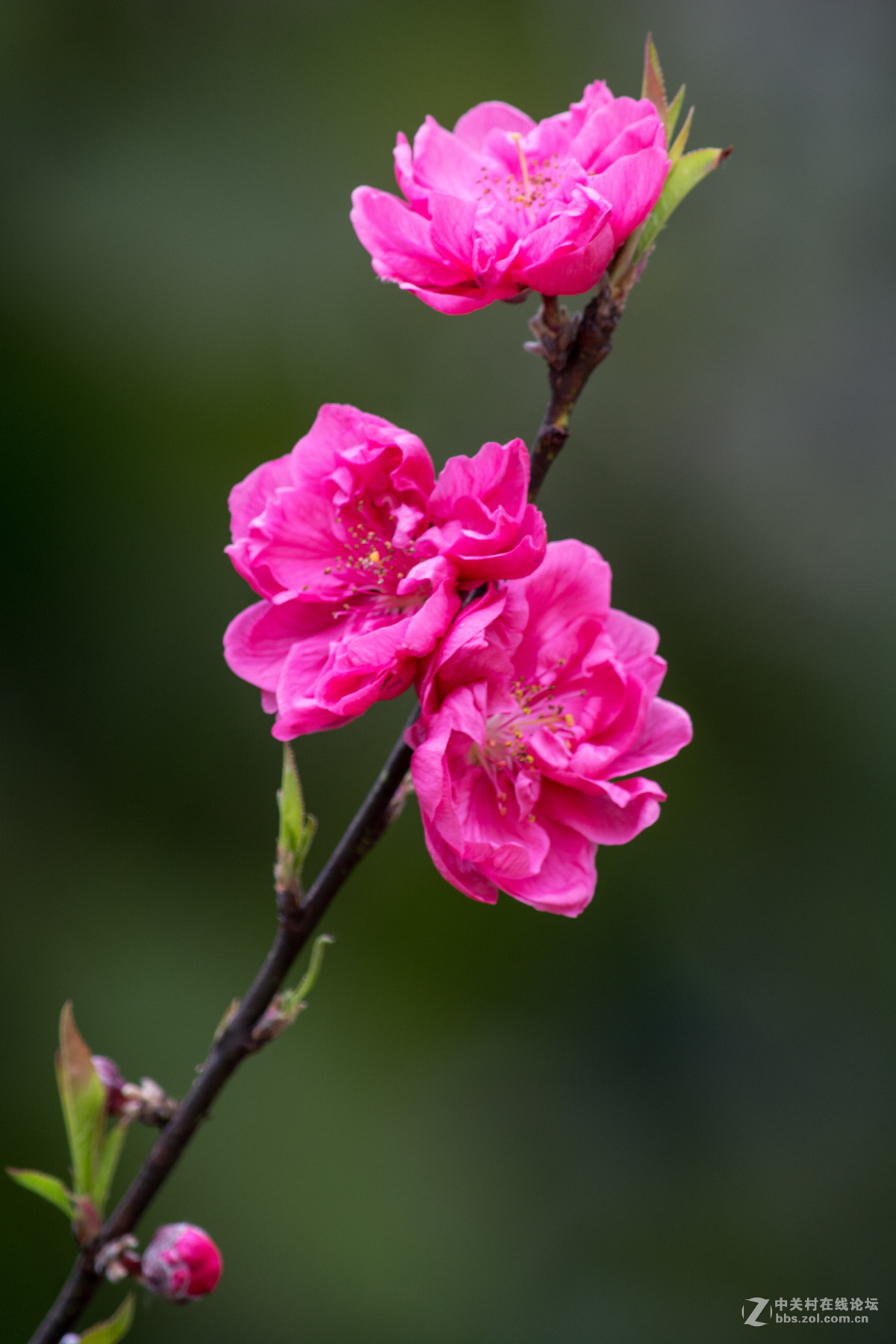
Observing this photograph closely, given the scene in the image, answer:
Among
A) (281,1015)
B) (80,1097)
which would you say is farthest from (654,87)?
(80,1097)

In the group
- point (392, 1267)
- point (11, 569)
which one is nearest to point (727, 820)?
point (392, 1267)

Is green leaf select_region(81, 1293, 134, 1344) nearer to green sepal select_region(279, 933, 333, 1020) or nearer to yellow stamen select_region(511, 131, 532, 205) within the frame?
green sepal select_region(279, 933, 333, 1020)

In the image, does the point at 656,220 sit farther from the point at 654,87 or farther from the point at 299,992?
the point at 299,992

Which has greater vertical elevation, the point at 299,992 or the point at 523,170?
the point at 523,170

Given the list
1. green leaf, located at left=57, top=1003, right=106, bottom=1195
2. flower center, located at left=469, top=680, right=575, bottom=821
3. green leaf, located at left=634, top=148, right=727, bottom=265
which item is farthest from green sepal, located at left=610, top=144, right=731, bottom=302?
green leaf, located at left=57, top=1003, right=106, bottom=1195

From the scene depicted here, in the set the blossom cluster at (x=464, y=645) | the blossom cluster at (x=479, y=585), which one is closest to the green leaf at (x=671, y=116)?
the blossom cluster at (x=479, y=585)

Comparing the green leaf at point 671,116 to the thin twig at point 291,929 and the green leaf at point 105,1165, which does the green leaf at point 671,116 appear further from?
the green leaf at point 105,1165
